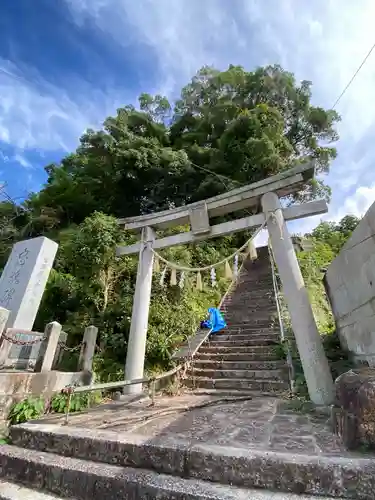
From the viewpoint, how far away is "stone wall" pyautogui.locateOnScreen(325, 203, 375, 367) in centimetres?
435

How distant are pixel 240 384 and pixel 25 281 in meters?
5.89

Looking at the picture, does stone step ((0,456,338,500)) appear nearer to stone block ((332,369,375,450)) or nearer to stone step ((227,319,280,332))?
stone block ((332,369,375,450))

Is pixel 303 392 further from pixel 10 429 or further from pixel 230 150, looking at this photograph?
pixel 230 150

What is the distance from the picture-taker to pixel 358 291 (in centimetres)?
495

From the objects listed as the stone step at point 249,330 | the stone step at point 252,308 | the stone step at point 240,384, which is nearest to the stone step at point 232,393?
the stone step at point 240,384

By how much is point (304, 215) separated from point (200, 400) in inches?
184

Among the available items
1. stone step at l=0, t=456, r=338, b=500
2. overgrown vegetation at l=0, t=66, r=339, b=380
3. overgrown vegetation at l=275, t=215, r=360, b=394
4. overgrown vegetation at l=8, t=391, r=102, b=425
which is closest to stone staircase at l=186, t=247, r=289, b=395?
overgrown vegetation at l=275, t=215, r=360, b=394

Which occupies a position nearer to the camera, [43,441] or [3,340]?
[43,441]

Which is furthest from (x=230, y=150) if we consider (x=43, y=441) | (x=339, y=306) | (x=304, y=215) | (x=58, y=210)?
(x=43, y=441)

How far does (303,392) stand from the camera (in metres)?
5.79

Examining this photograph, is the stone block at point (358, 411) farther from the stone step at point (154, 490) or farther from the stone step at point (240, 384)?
the stone step at point (240, 384)

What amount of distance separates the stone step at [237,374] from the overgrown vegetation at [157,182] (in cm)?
109

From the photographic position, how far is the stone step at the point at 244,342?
8.18 metres

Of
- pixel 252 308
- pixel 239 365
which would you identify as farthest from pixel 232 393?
pixel 252 308
